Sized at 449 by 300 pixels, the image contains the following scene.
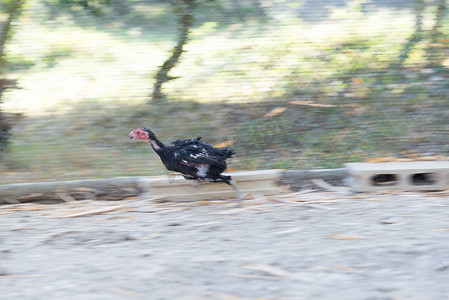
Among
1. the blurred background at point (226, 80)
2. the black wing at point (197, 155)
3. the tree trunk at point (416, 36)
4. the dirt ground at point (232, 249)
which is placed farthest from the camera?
the tree trunk at point (416, 36)

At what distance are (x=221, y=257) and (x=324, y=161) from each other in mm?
2466

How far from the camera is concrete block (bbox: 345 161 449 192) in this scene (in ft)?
15.3

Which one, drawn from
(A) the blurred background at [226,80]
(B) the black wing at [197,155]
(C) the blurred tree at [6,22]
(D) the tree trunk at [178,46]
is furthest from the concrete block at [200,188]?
(C) the blurred tree at [6,22]

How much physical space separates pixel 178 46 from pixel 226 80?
56cm

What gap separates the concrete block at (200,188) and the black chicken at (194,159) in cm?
12

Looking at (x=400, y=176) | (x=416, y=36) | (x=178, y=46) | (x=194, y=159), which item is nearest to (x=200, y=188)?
(x=194, y=159)

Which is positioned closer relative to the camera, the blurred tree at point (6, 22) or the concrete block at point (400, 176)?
the concrete block at point (400, 176)

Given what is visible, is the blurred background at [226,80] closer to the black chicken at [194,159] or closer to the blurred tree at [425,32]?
the blurred tree at [425,32]

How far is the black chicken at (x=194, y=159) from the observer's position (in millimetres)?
4406

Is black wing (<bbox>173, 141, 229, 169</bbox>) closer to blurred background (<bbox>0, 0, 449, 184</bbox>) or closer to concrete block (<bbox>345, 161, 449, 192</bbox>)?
blurred background (<bbox>0, 0, 449, 184</bbox>)

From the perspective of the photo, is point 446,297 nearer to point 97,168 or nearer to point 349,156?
point 349,156

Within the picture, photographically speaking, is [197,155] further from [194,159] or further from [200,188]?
[200,188]

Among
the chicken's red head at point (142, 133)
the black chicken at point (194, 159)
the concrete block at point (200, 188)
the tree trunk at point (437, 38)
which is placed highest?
the tree trunk at point (437, 38)

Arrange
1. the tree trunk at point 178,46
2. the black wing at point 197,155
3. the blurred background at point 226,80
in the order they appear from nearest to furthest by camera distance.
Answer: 1. the black wing at point 197,155
2. the blurred background at point 226,80
3. the tree trunk at point 178,46
